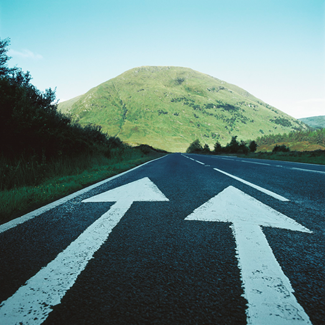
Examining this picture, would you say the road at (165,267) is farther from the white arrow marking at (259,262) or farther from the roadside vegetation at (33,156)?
the roadside vegetation at (33,156)

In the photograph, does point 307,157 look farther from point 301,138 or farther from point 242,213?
point 301,138

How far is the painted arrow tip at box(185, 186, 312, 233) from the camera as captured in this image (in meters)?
2.60

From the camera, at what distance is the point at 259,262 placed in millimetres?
1677

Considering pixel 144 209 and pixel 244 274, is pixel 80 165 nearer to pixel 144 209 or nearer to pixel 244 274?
pixel 144 209

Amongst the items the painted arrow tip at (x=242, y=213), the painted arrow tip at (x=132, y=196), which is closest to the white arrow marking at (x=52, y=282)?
the painted arrow tip at (x=242, y=213)

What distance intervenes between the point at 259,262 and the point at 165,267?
0.72 m

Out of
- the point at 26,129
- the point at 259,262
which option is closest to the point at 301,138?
the point at 26,129

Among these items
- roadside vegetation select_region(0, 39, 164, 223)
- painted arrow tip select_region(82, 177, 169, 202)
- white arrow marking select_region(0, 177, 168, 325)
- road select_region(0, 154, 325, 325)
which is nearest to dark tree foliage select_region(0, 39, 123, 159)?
roadside vegetation select_region(0, 39, 164, 223)

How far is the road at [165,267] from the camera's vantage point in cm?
119

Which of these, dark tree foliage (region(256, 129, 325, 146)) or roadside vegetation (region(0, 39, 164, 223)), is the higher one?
dark tree foliage (region(256, 129, 325, 146))

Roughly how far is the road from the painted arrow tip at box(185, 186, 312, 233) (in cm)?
1

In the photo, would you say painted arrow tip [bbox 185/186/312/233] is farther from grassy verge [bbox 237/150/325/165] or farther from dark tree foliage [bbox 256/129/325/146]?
dark tree foliage [bbox 256/129/325/146]

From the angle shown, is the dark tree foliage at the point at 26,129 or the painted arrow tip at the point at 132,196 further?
the dark tree foliage at the point at 26,129

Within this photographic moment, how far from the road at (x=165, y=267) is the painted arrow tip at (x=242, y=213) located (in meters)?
0.01
